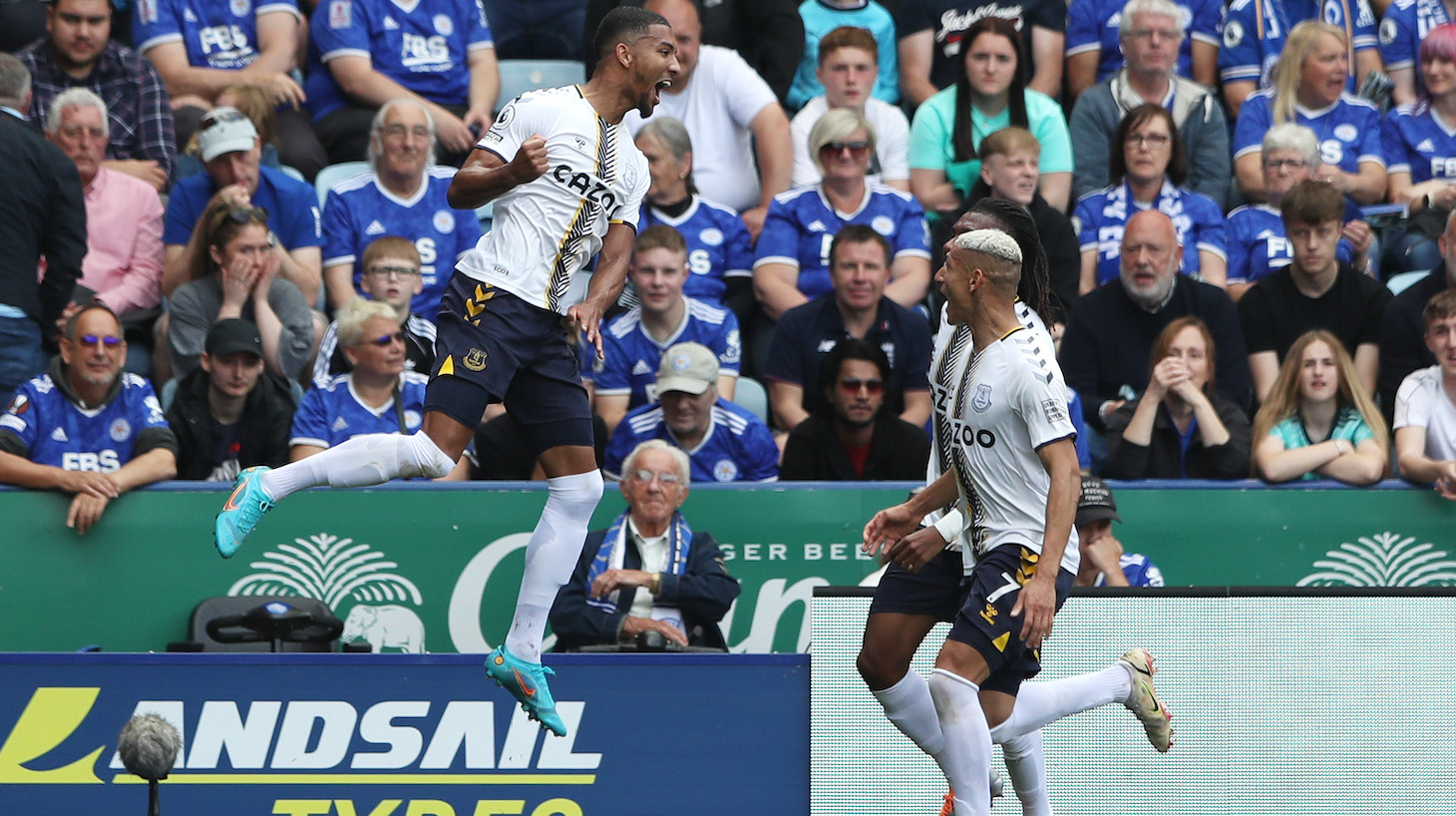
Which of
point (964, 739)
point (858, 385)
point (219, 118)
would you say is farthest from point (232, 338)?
point (964, 739)

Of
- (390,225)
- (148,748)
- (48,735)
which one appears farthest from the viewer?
(390,225)

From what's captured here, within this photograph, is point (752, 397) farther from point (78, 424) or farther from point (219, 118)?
point (78, 424)

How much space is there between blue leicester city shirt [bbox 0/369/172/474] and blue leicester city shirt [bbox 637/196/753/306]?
2.92 m

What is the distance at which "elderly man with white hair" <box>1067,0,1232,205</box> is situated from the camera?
1152cm

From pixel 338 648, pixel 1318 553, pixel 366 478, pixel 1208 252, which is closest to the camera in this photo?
pixel 366 478

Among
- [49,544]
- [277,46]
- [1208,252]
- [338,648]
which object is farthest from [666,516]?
[277,46]

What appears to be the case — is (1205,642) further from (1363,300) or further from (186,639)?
(186,639)

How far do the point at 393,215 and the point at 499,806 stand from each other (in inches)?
157

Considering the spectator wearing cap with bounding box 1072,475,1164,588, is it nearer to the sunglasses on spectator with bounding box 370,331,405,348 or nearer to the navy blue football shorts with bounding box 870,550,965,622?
the navy blue football shorts with bounding box 870,550,965,622

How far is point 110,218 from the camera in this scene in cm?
1046

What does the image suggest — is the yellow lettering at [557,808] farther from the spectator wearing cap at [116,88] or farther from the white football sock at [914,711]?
the spectator wearing cap at [116,88]

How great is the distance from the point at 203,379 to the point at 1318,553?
534 centimetres

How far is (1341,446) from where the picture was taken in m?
9.29

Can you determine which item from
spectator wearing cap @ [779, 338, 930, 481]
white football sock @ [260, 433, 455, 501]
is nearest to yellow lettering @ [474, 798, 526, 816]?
white football sock @ [260, 433, 455, 501]
